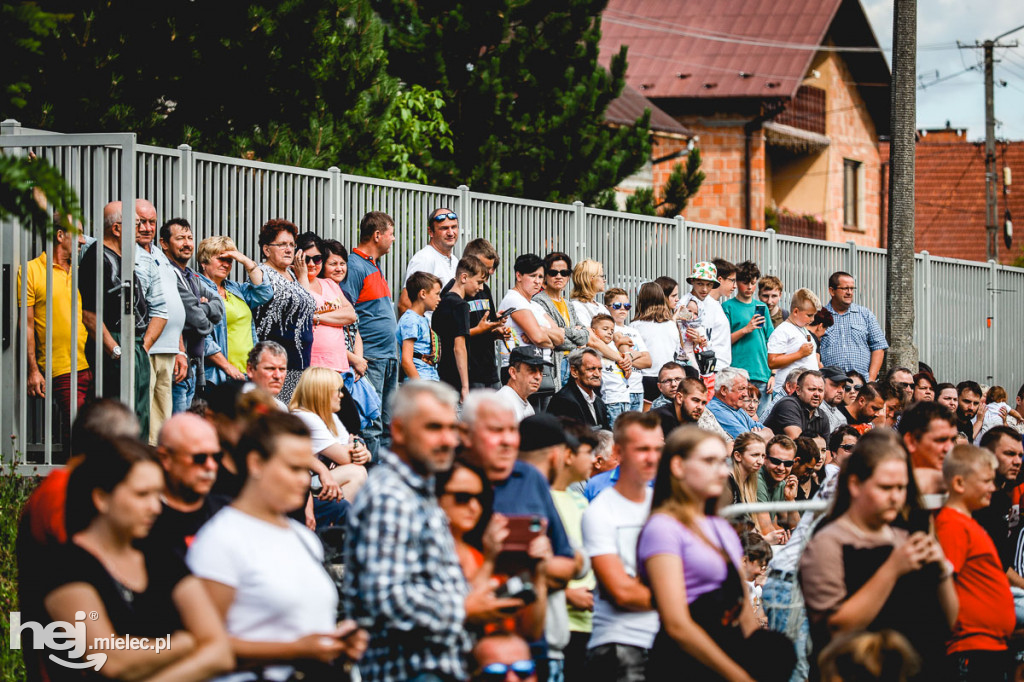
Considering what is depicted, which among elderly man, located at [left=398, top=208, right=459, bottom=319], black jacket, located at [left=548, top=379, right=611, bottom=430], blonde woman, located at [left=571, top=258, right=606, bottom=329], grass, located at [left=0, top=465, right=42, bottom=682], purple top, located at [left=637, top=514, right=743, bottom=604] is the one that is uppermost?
elderly man, located at [left=398, top=208, right=459, bottom=319]

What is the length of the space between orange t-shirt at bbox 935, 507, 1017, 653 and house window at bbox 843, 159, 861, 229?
35332 mm

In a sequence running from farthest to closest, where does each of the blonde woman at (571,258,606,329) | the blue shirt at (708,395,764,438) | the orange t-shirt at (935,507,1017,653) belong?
the blonde woman at (571,258,606,329) → the blue shirt at (708,395,764,438) → the orange t-shirt at (935,507,1017,653)

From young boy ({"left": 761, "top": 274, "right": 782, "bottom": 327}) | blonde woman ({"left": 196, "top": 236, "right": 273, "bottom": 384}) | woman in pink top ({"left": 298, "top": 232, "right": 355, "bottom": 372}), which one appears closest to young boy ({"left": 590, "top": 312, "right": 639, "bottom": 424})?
woman in pink top ({"left": 298, "top": 232, "right": 355, "bottom": 372})

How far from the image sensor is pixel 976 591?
21.7 feet

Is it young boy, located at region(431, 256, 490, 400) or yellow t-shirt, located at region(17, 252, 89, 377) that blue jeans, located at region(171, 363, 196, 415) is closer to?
yellow t-shirt, located at region(17, 252, 89, 377)

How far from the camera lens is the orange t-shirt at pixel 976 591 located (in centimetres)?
653

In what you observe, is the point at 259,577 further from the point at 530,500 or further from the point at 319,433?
the point at 319,433

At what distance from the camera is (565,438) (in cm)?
630

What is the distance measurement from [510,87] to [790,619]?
14.9 meters

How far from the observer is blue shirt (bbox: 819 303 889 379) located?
14.4 metres

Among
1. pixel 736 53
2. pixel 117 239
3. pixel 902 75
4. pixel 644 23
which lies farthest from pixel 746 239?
pixel 644 23

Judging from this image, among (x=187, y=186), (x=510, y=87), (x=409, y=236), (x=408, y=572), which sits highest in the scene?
(x=510, y=87)

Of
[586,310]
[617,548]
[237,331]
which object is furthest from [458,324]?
[617,548]

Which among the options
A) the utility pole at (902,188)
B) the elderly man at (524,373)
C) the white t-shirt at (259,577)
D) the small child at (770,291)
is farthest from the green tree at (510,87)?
the white t-shirt at (259,577)
